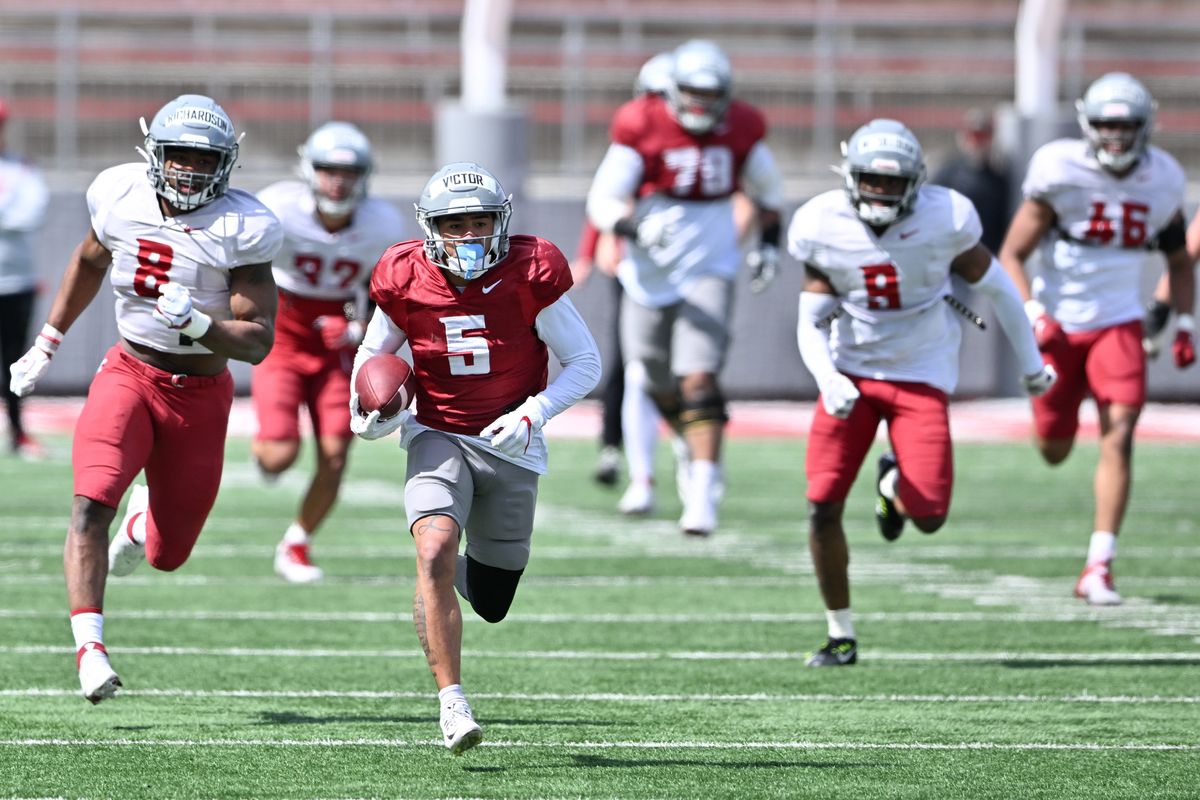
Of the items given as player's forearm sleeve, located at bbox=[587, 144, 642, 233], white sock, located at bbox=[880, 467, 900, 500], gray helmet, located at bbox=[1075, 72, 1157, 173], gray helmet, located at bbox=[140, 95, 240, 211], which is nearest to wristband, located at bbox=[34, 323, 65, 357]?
gray helmet, located at bbox=[140, 95, 240, 211]

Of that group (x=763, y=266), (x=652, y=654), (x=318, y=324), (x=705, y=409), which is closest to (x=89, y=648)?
(x=652, y=654)

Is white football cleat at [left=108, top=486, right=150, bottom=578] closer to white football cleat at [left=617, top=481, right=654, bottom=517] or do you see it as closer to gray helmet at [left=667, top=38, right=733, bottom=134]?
gray helmet at [left=667, top=38, right=733, bottom=134]

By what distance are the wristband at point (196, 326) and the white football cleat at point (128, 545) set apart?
941 millimetres

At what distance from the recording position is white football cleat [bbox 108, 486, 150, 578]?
6320mm

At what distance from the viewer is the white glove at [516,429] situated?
5125mm

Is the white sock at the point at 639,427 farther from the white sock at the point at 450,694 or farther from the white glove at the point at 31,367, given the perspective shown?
the white sock at the point at 450,694

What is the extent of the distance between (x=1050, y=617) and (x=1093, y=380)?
1.02 meters

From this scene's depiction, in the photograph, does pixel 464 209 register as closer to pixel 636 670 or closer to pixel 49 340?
pixel 49 340

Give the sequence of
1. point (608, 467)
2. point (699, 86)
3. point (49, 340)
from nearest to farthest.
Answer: point (49, 340)
point (699, 86)
point (608, 467)

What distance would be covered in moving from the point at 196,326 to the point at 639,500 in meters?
5.09

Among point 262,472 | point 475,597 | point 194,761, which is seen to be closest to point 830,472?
point 475,597

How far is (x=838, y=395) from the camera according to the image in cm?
637

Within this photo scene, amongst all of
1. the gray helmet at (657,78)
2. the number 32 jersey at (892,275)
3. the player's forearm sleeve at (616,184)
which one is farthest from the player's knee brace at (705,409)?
the number 32 jersey at (892,275)

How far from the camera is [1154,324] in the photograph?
844 centimetres
